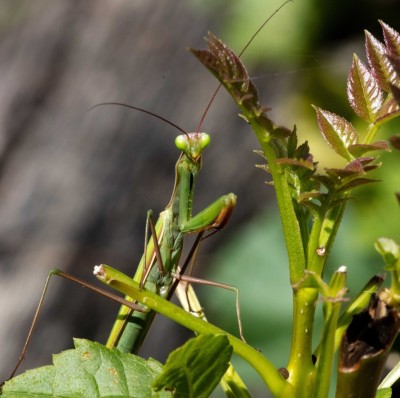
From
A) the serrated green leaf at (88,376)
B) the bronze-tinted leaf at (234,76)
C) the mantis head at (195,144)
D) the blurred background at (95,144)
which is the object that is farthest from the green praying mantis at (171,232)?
the blurred background at (95,144)

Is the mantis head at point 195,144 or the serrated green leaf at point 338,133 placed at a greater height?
the serrated green leaf at point 338,133

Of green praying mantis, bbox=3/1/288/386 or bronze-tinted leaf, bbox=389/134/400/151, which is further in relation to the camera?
green praying mantis, bbox=3/1/288/386

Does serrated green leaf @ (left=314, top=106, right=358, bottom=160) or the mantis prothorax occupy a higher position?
serrated green leaf @ (left=314, top=106, right=358, bottom=160)

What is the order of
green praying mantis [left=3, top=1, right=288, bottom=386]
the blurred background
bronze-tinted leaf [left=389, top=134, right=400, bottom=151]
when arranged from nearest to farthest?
bronze-tinted leaf [left=389, top=134, right=400, bottom=151] → green praying mantis [left=3, top=1, right=288, bottom=386] → the blurred background

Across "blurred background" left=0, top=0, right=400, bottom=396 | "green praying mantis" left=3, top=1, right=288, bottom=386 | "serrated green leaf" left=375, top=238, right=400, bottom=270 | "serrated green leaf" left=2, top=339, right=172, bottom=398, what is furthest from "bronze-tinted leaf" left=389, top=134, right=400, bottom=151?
"blurred background" left=0, top=0, right=400, bottom=396

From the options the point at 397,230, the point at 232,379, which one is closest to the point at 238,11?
the point at 397,230

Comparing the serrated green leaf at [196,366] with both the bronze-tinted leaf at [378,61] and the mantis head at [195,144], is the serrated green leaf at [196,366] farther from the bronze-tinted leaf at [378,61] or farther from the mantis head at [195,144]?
the mantis head at [195,144]

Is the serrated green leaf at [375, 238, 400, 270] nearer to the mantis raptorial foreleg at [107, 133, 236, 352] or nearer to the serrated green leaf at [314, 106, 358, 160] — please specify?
the serrated green leaf at [314, 106, 358, 160]
